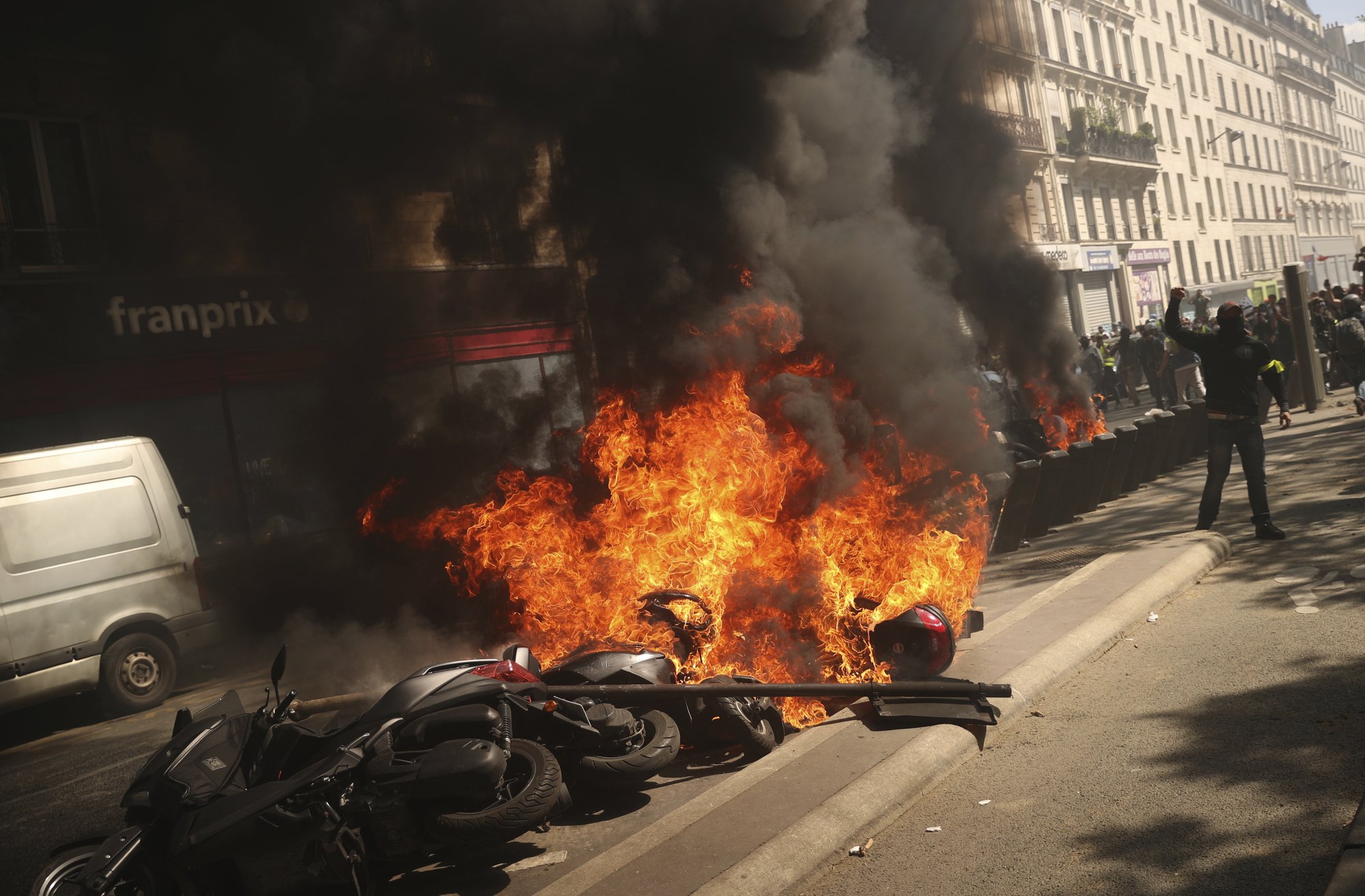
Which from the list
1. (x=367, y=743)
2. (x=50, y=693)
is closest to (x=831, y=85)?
(x=367, y=743)

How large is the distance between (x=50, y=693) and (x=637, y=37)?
657cm

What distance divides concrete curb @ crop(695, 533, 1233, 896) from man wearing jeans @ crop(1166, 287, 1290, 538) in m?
1.94

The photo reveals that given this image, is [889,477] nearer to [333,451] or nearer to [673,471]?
[673,471]

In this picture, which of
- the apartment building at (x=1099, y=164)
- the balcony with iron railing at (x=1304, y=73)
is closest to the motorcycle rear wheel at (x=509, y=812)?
the apartment building at (x=1099, y=164)

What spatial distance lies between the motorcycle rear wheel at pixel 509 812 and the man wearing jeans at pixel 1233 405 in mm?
6084

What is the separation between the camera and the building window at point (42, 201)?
11094mm

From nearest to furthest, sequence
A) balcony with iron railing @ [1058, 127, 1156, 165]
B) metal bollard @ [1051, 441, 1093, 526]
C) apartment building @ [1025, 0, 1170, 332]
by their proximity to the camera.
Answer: metal bollard @ [1051, 441, 1093, 526] → apartment building @ [1025, 0, 1170, 332] → balcony with iron railing @ [1058, 127, 1156, 165]

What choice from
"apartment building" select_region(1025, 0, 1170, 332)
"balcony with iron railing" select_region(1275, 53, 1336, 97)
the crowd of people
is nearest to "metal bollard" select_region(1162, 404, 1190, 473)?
the crowd of people

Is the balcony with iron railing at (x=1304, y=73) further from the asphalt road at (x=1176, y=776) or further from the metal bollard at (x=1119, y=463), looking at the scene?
the asphalt road at (x=1176, y=776)

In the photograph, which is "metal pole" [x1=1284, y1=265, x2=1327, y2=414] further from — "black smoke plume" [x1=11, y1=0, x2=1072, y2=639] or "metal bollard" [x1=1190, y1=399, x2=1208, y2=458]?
"black smoke plume" [x1=11, y1=0, x2=1072, y2=639]

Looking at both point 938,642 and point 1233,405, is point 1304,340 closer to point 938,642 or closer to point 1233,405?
point 1233,405

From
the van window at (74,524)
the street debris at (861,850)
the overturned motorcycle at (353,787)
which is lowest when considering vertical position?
the street debris at (861,850)

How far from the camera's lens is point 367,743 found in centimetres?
362

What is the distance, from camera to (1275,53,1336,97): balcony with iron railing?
64062 mm
